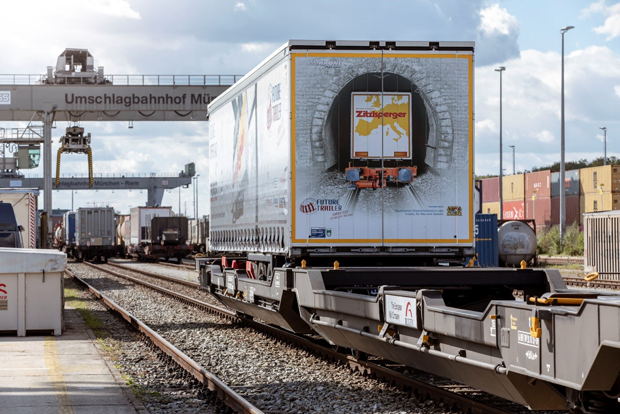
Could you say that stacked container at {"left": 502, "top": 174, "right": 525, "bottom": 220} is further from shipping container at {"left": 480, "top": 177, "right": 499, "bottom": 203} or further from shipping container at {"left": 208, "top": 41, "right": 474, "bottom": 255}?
shipping container at {"left": 208, "top": 41, "right": 474, "bottom": 255}

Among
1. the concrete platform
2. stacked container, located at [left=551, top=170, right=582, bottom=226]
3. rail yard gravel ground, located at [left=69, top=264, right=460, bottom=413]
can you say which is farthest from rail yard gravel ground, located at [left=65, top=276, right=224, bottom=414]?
stacked container, located at [left=551, top=170, right=582, bottom=226]

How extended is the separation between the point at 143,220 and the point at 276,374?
46.6m

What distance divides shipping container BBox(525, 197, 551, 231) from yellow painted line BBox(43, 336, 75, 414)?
156 ft

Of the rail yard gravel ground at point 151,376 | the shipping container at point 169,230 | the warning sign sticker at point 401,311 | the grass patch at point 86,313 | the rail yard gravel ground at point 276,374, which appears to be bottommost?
the grass patch at point 86,313

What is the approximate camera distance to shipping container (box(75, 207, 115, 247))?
55.0 meters

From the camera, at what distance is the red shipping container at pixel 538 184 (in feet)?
186

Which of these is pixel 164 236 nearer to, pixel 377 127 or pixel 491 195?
pixel 491 195

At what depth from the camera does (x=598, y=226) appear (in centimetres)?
3170

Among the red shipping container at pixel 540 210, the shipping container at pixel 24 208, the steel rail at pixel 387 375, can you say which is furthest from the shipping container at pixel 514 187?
the steel rail at pixel 387 375

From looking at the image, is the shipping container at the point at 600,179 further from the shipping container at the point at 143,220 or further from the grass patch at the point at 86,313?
the grass patch at the point at 86,313

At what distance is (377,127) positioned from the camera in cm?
1139

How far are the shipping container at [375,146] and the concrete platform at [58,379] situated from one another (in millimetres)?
3124

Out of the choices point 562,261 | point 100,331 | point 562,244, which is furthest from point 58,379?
point 562,244

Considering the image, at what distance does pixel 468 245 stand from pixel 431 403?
11.9ft
